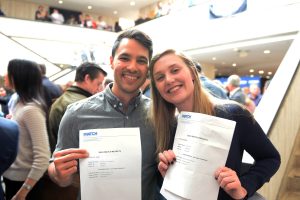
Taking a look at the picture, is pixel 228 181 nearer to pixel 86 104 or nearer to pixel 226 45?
pixel 86 104

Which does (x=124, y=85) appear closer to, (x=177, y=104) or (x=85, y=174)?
(x=177, y=104)

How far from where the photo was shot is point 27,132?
2066 mm

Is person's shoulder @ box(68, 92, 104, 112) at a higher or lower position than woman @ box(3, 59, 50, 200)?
higher

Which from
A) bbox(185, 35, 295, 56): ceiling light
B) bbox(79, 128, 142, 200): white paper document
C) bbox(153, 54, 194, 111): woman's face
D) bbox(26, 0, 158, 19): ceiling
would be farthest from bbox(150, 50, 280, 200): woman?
bbox(26, 0, 158, 19): ceiling

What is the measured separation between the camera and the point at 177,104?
1.36 m

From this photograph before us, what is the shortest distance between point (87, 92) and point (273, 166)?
1914mm

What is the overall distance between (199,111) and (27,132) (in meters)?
1.29

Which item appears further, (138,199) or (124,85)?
(124,85)

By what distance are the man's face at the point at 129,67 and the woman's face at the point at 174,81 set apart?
9 centimetres

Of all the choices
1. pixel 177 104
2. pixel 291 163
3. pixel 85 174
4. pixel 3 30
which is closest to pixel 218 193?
pixel 177 104

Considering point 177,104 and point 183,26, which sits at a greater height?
point 183,26

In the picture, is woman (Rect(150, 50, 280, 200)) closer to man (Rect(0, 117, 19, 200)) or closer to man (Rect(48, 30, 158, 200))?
man (Rect(48, 30, 158, 200))

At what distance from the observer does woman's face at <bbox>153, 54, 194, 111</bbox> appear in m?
1.32

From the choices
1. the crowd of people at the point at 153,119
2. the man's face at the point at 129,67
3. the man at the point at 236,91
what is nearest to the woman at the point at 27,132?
the crowd of people at the point at 153,119
